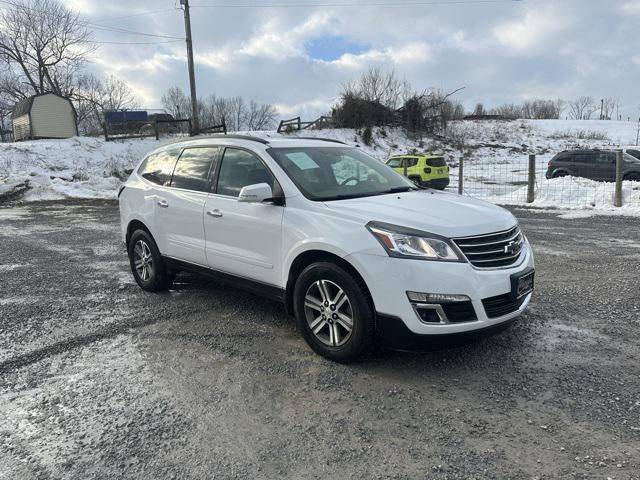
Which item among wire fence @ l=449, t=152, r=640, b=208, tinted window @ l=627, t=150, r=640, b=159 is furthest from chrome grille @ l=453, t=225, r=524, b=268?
tinted window @ l=627, t=150, r=640, b=159

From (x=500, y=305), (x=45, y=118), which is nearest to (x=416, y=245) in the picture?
(x=500, y=305)

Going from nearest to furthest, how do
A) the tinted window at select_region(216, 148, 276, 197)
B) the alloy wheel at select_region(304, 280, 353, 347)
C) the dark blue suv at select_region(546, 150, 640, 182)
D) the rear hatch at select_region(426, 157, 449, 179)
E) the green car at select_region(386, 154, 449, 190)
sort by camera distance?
1. the alloy wheel at select_region(304, 280, 353, 347)
2. the tinted window at select_region(216, 148, 276, 197)
3. the dark blue suv at select_region(546, 150, 640, 182)
4. the green car at select_region(386, 154, 449, 190)
5. the rear hatch at select_region(426, 157, 449, 179)

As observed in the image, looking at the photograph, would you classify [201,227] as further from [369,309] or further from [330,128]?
[330,128]

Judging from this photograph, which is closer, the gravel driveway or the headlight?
the gravel driveway

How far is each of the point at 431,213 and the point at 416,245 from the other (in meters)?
0.43

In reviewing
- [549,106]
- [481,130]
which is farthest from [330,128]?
[549,106]

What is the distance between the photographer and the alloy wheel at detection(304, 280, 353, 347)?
3.55m

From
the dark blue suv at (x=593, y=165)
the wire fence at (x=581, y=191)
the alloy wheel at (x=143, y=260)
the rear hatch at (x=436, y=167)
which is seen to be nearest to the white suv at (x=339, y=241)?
the alloy wheel at (x=143, y=260)

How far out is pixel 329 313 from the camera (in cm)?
364

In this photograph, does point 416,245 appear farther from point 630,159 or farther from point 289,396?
point 630,159

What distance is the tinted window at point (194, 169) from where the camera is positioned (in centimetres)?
482

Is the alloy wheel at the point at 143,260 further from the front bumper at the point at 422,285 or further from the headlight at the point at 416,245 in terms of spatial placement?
the headlight at the point at 416,245

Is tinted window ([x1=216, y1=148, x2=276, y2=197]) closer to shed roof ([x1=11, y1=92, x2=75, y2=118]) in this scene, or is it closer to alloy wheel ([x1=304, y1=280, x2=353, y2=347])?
alloy wheel ([x1=304, y1=280, x2=353, y2=347])

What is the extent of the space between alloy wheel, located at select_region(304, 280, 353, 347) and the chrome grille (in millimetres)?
920
